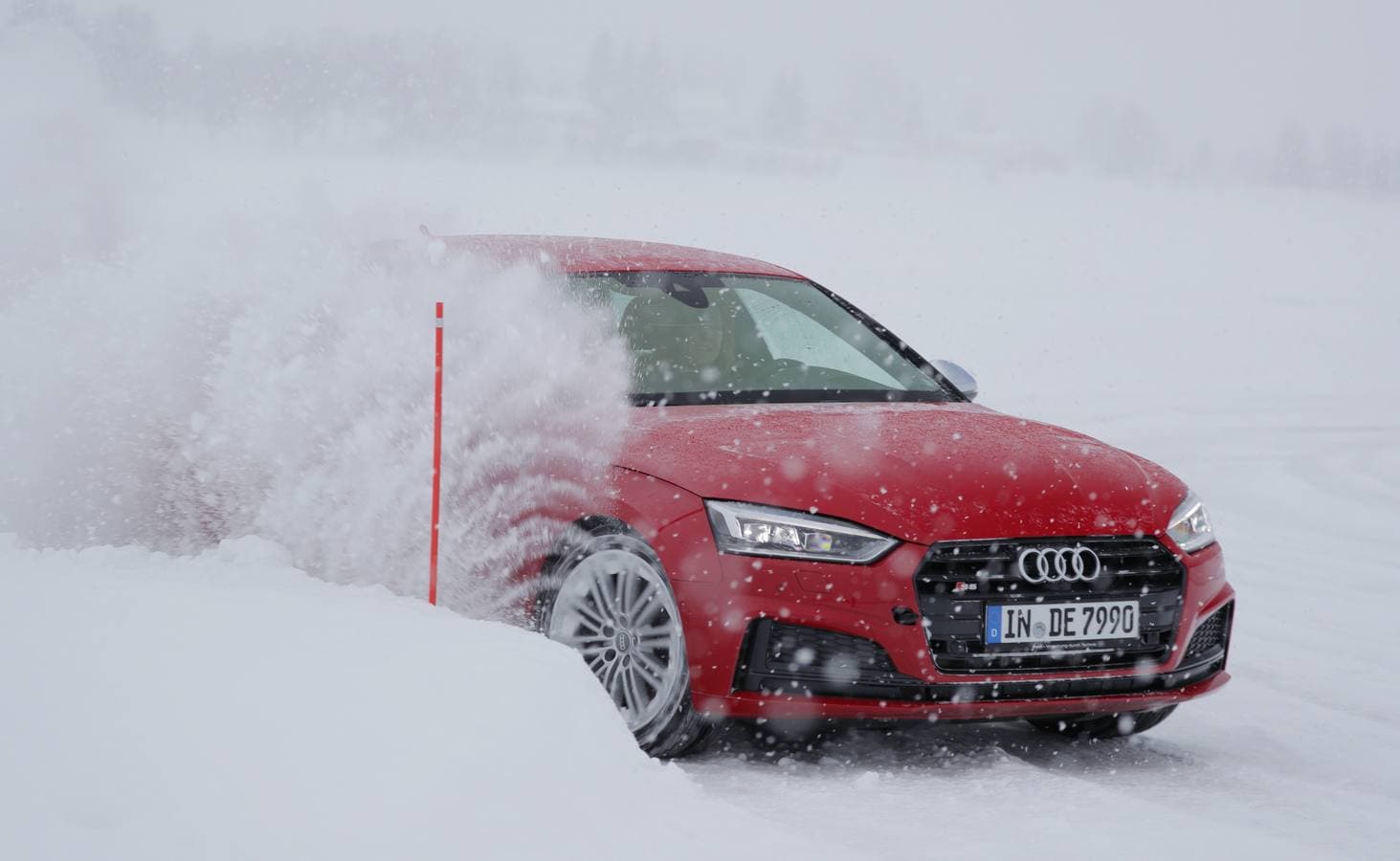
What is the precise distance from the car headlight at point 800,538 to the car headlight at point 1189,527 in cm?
95

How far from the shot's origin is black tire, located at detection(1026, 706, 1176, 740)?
4.83 metres

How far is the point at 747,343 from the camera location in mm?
5613

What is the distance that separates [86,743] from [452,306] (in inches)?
109

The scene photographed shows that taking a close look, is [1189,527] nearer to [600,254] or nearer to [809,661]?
[809,661]

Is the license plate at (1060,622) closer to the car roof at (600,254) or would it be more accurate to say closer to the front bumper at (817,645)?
the front bumper at (817,645)

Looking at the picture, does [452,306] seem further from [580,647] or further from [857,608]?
[857,608]

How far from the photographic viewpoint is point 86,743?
2957mm

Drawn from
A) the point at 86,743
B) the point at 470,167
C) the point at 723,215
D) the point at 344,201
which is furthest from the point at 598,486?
the point at 470,167

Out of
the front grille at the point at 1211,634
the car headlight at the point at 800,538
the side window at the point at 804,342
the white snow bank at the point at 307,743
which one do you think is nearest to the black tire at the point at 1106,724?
the front grille at the point at 1211,634

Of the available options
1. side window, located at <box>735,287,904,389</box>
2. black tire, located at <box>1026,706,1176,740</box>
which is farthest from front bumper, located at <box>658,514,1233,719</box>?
side window, located at <box>735,287,904,389</box>

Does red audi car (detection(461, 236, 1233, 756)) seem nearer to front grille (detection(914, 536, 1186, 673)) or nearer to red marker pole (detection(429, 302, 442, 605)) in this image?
front grille (detection(914, 536, 1186, 673))

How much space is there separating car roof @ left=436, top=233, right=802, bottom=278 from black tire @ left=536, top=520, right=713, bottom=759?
1415mm

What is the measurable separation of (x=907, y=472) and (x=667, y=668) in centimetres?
84

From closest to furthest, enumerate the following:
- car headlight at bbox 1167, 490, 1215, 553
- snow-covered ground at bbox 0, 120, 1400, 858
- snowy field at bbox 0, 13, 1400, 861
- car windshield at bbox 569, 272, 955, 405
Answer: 1. snow-covered ground at bbox 0, 120, 1400, 858
2. snowy field at bbox 0, 13, 1400, 861
3. car headlight at bbox 1167, 490, 1215, 553
4. car windshield at bbox 569, 272, 955, 405
